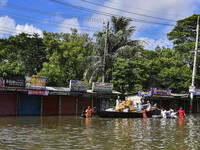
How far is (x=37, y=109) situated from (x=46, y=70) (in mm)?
7774

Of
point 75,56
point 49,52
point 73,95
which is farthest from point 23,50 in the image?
point 73,95

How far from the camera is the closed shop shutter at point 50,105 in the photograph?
1151 inches

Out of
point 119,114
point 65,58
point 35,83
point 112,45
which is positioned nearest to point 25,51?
point 65,58

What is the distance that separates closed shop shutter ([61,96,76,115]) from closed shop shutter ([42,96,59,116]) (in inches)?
29.9

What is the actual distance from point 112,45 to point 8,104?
19.3 m

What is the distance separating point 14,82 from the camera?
25406 mm

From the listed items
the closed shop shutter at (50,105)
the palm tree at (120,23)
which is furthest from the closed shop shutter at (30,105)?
the palm tree at (120,23)

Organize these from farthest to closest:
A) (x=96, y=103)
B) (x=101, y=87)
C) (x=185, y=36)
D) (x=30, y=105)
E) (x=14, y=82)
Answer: (x=185, y=36) < (x=96, y=103) < (x=101, y=87) < (x=30, y=105) < (x=14, y=82)

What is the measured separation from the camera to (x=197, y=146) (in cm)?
1070

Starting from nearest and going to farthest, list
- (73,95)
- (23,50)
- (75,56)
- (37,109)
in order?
(37,109), (73,95), (75,56), (23,50)

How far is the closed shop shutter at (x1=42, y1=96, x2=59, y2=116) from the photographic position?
2923cm

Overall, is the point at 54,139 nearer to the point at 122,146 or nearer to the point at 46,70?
the point at 122,146

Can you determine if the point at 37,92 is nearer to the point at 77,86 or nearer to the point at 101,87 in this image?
the point at 77,86

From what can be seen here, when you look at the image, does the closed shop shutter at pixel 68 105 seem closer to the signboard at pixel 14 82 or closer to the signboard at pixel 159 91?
the signboard at pixel 14 82
